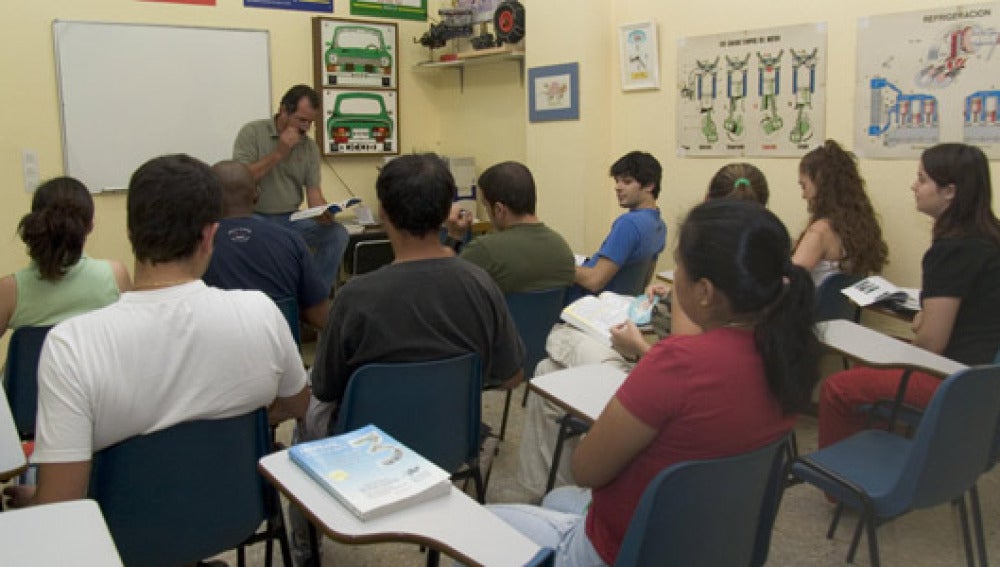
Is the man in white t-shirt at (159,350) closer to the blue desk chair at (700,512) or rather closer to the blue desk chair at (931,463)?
the blue desk chair at (700,512)

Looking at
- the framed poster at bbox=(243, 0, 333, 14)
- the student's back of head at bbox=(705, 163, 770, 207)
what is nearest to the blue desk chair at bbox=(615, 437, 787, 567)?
the student's back of head at bbox=(705, 163, 770, 207)

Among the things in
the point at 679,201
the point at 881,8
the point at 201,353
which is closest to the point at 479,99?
the point at 679,201

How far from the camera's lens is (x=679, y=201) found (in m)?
4.52

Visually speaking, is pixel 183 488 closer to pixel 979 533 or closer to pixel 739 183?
pixel 979 533

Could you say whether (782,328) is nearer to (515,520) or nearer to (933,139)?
(515,520)

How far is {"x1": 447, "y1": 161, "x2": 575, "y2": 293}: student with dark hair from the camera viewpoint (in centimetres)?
290

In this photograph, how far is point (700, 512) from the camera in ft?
4.39

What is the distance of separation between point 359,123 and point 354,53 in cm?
48

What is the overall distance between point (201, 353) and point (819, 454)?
170cm

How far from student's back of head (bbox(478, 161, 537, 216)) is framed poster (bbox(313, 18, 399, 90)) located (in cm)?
291

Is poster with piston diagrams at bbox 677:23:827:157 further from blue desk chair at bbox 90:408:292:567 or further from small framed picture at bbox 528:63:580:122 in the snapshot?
blue desk chair at bbox 90:408:292:567

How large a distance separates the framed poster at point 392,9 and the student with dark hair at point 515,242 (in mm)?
3133

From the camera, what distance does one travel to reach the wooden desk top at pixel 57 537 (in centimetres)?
112

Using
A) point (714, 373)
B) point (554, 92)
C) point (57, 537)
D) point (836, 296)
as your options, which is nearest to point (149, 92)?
point (554, 92)
